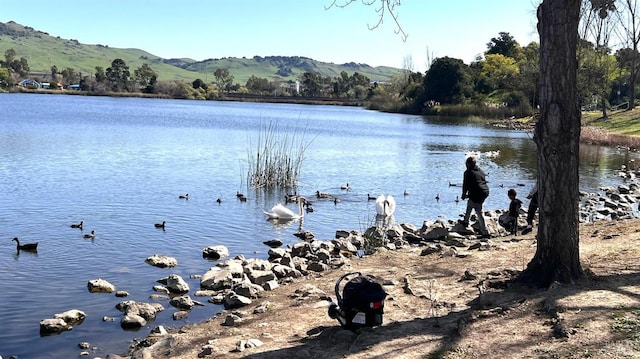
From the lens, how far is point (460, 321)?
773 cm

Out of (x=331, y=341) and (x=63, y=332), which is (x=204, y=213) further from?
(x=331, y=341)

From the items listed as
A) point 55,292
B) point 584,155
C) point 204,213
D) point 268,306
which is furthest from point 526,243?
point 584,155

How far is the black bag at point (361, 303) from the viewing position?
7547 mm

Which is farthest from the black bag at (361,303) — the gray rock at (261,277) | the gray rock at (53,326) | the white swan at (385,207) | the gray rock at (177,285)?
the white swan at (385,207)

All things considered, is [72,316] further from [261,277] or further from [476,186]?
[476,186]

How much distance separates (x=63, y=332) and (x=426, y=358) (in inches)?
238

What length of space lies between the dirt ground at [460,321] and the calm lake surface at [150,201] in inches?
74.1

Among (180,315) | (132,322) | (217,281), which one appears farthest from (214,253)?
(132,322)

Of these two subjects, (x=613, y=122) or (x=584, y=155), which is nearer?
(x=584, y=155)

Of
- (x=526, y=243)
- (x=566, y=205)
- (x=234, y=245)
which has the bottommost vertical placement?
(x=234, y=245)

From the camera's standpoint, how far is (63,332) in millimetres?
9812

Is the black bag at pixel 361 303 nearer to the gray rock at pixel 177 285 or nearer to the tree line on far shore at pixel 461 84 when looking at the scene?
the gray rock at pixel 177 285

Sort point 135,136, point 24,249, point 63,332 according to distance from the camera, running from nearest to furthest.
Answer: point 63,332 → point 24,249 → point 135,136

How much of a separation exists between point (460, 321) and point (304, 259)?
22.7ft
